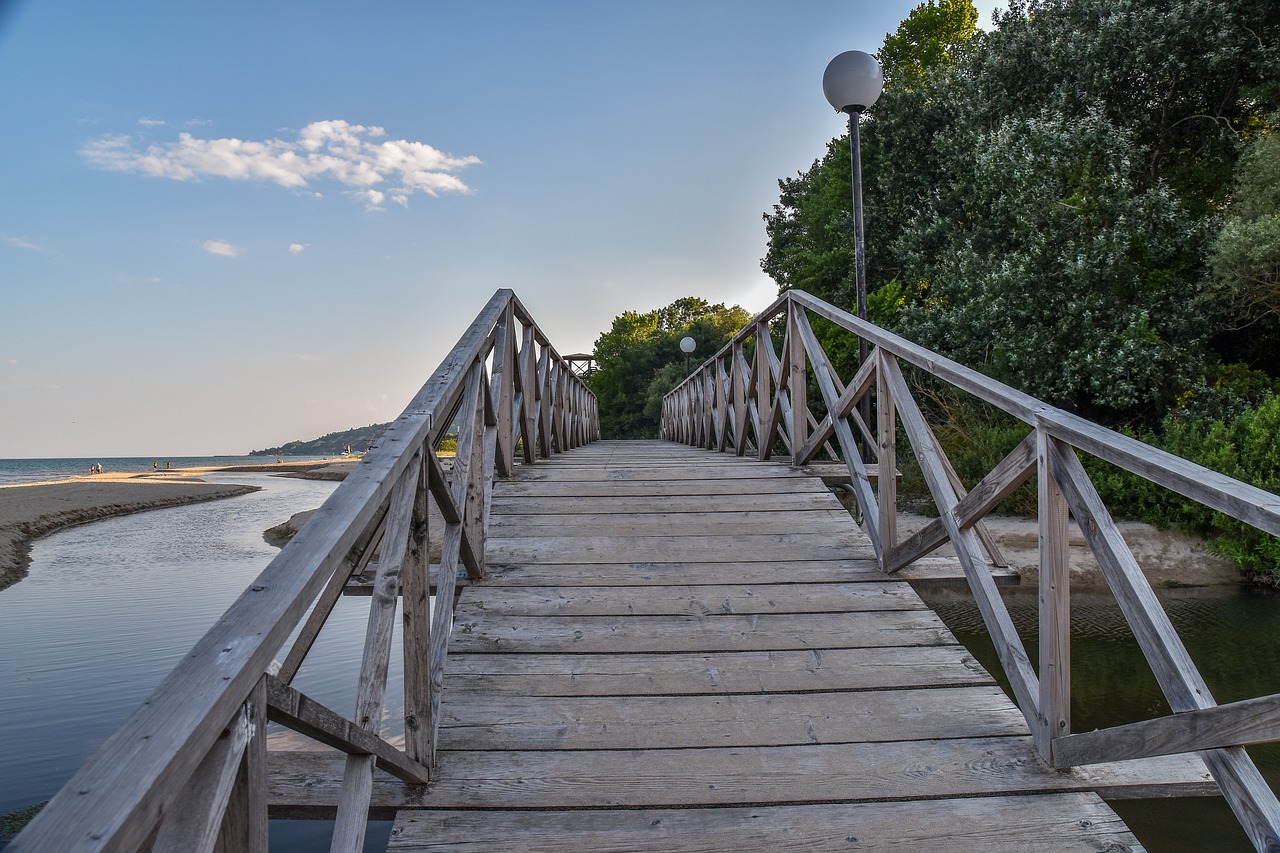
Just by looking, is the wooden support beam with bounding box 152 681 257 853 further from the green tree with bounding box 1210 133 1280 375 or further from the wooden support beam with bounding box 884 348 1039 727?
the green tree with bounding box 1210 133 1280 375

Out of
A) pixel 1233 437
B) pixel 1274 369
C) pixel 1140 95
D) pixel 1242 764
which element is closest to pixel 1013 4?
pixel 1140 95

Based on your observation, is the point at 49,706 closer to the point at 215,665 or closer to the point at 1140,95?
the point at 215,665

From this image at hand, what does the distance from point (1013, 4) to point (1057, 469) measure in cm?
1271

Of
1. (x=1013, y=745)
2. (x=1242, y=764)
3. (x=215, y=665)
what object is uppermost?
(x=215, y=665)

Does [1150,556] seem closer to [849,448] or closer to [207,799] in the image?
[849,448]

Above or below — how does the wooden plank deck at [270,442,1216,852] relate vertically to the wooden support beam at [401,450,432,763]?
below

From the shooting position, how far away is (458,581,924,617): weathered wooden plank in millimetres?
2605

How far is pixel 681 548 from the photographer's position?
3.12 meters

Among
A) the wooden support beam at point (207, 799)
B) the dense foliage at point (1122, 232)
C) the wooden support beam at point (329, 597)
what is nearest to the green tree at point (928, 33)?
the dense foliage at point (1122, 232)

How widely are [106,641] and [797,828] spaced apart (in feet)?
21.7

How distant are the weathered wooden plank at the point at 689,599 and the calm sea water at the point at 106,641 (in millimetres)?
1116

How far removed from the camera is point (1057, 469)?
5.79 ft

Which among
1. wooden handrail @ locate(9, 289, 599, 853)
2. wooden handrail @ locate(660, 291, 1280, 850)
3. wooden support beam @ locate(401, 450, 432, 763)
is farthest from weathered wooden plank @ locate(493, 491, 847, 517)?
wooden support beam @ locate(401, 450, 432, 763)

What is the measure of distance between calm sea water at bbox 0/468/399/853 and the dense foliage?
25.0ft
